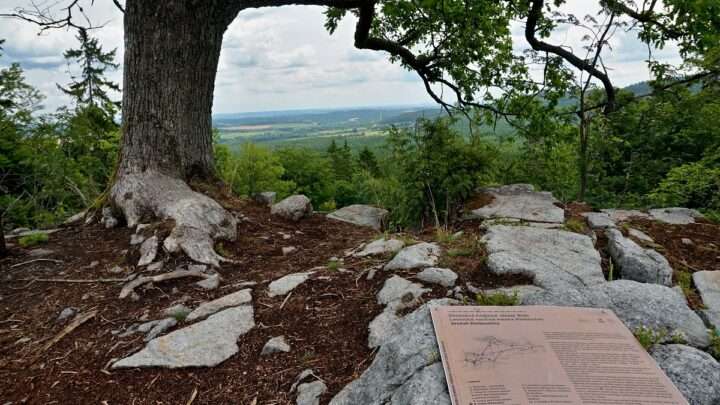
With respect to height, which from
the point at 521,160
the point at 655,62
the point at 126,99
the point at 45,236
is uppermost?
the point at 655,62

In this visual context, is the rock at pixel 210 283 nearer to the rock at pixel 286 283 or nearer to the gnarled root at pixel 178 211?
the gnarled root at pixel 178 211

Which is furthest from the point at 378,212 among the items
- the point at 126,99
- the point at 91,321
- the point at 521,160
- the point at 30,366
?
the point at 30,366

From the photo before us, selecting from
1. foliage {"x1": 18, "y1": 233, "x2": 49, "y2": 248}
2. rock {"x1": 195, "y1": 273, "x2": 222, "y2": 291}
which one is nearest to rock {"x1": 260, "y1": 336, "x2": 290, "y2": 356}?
rock {"x1": 195, "y1": 273, "x2": 222, "y2": 291}

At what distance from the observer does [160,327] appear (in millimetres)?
3564

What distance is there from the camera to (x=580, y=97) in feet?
23.8

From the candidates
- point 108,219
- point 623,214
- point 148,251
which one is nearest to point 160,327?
point 148,251

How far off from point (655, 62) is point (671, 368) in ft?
19.0

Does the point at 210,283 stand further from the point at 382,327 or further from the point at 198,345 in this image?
the point at 382,327

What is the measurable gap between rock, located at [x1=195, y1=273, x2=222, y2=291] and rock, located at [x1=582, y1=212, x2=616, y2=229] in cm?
428

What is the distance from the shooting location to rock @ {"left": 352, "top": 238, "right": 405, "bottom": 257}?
4.54 metres

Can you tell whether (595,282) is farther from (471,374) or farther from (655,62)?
(655,62)

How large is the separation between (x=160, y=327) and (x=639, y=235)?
5.06 m

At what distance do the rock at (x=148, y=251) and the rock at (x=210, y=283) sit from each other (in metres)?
0.77

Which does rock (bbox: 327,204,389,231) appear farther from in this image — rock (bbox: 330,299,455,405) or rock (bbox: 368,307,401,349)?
rock (bbox: 330,299,455,405)
